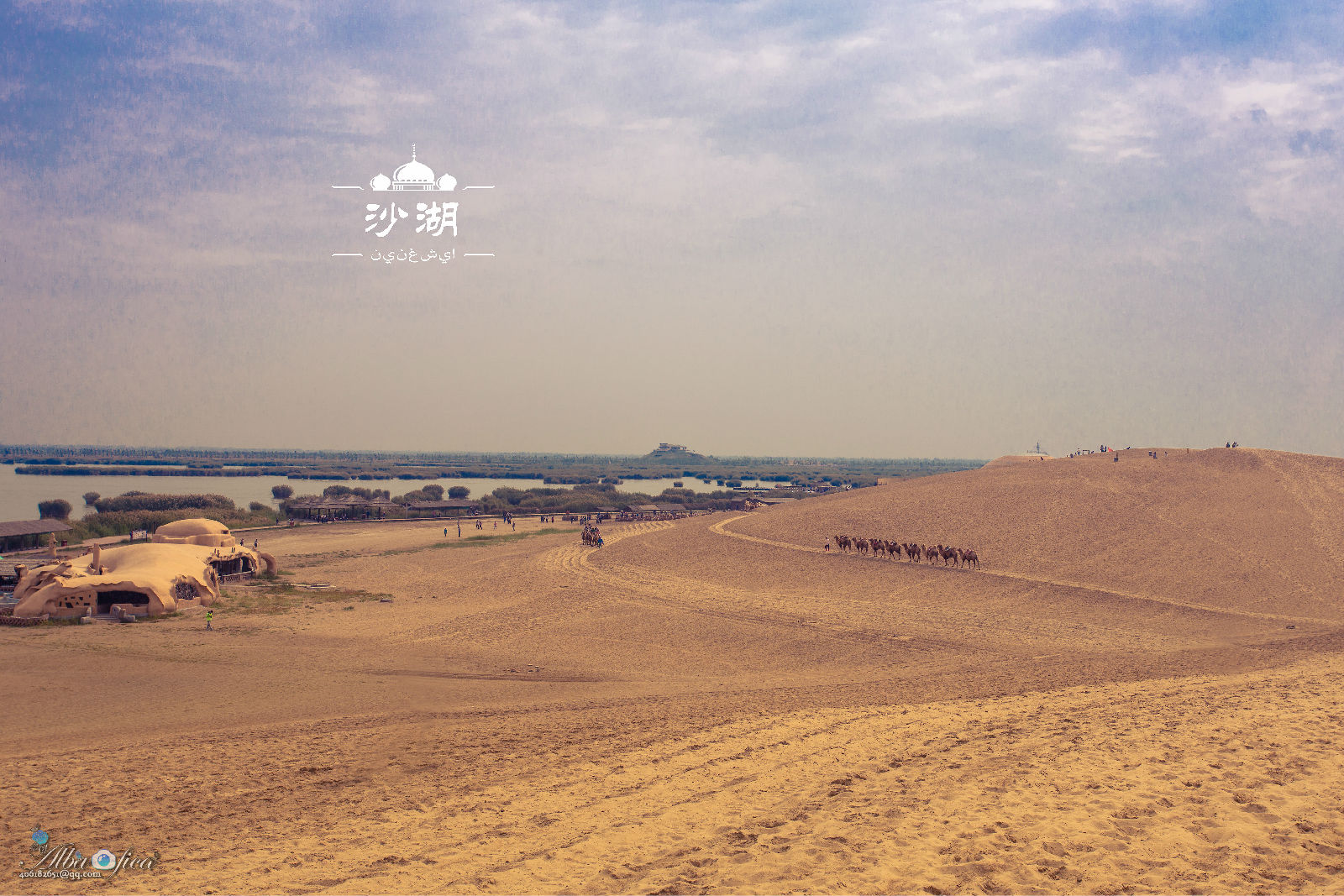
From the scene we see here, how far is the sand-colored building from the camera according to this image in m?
25.9

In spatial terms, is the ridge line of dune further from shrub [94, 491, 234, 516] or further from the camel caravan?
shrub [94, 491, 234, 516]

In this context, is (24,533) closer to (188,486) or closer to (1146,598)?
(1146,598)

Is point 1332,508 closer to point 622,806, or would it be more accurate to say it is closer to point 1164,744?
point 1164,744

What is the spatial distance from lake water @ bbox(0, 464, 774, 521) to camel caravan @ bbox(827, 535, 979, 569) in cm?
7397

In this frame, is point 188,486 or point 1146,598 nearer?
point 1146,598

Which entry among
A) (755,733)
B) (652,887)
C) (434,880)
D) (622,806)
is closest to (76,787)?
(434,880)

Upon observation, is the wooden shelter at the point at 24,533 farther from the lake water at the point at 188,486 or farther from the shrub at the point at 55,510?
the lake water at the point at 188,486

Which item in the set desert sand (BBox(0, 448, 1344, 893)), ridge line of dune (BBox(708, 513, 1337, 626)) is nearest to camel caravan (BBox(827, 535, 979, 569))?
ridge line of dune (BBox(708, 513, 1337, 626))

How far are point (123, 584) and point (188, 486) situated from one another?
125m

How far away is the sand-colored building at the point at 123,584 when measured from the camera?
2589 cm

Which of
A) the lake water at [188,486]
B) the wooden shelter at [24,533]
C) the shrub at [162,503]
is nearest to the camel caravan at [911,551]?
the wooden shelter at [24,533]

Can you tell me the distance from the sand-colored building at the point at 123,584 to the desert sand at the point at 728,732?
1419mm

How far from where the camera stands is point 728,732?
44.2ft

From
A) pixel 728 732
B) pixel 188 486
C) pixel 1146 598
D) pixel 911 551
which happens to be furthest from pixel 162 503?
pixel 1146 598
